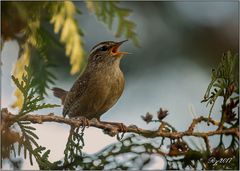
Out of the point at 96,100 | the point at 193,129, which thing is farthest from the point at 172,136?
the point at 96,100

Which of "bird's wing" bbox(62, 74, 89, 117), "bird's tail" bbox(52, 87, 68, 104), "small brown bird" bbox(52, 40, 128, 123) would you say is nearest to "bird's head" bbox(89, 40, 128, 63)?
"small brown bird" bbox(52, 40, 128, 123)

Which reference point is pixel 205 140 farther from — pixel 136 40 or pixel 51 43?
pixel 51 43

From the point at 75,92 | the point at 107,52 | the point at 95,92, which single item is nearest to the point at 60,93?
the point at 75,92

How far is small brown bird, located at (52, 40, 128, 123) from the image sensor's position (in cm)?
468

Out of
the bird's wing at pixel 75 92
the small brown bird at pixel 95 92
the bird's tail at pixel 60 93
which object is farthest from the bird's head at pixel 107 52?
the bird's tail at pixel 60 93

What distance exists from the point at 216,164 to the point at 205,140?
16 centimetres

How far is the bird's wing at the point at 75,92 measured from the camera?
472 centimetres

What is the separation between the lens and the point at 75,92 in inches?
188

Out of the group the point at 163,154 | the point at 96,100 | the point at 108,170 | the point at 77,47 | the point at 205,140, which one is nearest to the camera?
the point at 108,170

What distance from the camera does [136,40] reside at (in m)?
2.35

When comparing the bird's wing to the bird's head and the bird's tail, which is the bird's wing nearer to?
the bird's tail

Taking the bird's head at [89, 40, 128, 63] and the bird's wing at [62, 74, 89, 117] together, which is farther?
the bird's head at [89, 40, 128, 63]

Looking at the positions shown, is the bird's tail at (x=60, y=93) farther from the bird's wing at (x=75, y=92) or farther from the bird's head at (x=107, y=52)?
the bird's head at (x=107, y=52)

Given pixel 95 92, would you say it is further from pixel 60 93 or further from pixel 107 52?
pixel 107 52
